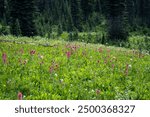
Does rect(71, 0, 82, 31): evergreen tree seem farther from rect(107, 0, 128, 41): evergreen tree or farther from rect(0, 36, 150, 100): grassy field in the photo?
rect(0, 36, 150, 100): grassy field

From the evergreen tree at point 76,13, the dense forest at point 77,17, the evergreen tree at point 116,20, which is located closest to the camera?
the dense forest at point 77,17

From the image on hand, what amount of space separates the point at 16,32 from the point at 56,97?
31.3m

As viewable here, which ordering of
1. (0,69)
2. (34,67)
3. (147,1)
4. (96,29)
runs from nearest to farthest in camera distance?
(0,69)
(34,67)
(96,29)
(147,1)

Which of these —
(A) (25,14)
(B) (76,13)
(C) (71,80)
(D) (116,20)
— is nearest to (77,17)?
(B) (76,13)

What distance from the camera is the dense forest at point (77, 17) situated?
4434 centimetres

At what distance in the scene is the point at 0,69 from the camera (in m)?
10.9

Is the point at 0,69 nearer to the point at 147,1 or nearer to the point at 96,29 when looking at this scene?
the point at 96,29

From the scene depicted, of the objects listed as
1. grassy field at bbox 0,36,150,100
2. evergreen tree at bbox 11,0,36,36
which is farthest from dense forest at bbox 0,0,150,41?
grassy field at bbox 0,36,150,100

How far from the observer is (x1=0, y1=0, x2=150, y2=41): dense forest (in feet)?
145

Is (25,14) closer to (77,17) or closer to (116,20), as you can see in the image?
(116,20)

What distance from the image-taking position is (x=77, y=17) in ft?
241

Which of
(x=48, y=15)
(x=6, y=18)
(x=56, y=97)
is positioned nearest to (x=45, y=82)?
(x=56, y=97)

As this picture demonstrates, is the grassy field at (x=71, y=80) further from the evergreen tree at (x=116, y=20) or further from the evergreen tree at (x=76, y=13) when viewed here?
the evergreen tree at (x=76, y=13)

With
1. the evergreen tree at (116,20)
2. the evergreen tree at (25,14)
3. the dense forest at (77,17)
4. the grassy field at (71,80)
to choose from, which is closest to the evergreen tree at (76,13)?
the dense forest at (77,17)
